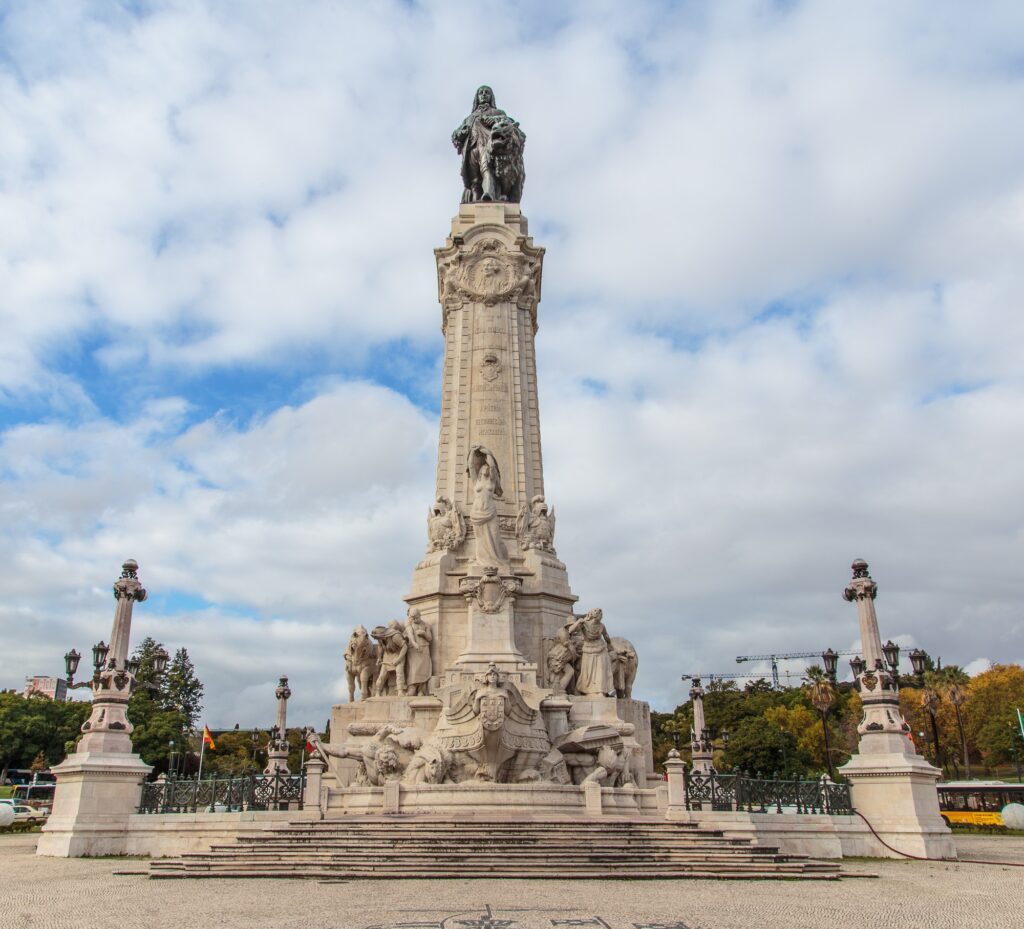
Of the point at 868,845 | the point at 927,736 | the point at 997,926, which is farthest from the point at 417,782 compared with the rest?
the point at 927,736

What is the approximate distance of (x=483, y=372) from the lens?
83.1 feet

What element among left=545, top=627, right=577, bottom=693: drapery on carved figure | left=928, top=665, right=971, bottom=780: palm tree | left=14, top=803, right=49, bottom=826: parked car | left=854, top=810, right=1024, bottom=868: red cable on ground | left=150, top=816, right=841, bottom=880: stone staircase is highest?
left=928, top=665, right=971, bottom=780: palm tree

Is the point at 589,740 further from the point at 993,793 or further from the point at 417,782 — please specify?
the point at 993,793

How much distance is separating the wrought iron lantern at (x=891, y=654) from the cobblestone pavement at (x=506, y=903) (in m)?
7.04

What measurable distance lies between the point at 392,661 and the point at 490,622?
256 cm

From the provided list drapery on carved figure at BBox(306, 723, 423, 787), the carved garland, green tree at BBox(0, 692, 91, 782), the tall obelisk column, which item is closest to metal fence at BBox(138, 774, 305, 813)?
drapery on carved figure at BBox(306, 723, 423, 787)

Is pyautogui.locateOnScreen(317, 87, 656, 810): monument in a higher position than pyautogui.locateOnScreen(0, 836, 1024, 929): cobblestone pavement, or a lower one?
higher

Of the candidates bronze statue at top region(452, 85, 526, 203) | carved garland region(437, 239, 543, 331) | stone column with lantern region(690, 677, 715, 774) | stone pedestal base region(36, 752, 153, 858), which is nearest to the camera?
stone pedestal base region(36, 752, 153, 858)

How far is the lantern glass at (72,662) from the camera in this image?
20.1m

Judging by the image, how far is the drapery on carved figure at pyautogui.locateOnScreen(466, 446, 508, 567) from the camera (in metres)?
22.3

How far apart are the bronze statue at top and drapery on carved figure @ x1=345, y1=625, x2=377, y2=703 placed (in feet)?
50.4

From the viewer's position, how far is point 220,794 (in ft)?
58.4

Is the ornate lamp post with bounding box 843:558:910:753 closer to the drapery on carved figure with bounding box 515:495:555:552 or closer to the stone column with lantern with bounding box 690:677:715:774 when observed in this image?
the drapery on carved figure with bounding box 515:495:555:552

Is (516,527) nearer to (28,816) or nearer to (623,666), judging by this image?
(623,666)
